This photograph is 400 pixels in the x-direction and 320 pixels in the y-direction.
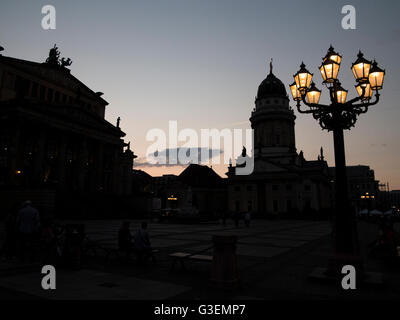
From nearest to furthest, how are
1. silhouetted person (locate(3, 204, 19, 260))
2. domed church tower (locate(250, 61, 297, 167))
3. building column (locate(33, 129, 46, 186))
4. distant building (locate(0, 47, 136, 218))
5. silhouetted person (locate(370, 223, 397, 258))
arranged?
1. silhouetted person (locate(370, 223, 397, 258))
2. silhouetted person (locate(3, 204, 19, 260))
3. distant building (locate(0, 47, 136, 218))
4. building column (locate(33, 129, 46, 186))
5. domed church tower (locate(250, 61, 297, 167))

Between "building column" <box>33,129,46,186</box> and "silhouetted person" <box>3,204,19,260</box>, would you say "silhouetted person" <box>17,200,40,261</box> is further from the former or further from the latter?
"building column" <box>33,129,46,186</box>

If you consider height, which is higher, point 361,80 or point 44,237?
point 361,80

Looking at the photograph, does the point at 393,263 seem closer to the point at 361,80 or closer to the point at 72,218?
the point at 361,80

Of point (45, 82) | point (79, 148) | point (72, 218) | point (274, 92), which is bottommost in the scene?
point (72, 218)

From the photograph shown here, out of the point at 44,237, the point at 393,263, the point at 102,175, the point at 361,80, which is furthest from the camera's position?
the point at 102,175

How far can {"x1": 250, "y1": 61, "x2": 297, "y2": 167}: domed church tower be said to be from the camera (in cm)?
8600

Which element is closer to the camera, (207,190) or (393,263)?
(393,263)

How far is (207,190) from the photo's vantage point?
90312 millimetres

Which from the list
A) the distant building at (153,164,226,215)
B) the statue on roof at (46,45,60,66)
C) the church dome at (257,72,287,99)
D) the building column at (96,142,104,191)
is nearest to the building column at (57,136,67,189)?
the building column at (96,142,104,191)

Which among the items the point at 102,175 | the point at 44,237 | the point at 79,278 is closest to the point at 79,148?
the point at 102,175

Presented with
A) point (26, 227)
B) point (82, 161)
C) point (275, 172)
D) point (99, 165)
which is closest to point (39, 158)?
point (82, 161)

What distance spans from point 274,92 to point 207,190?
38.2 meters

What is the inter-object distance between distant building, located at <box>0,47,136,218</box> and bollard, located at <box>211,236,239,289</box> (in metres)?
29.7

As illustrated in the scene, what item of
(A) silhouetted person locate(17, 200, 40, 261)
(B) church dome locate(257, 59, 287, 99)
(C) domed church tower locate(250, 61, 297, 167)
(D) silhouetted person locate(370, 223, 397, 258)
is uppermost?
(B) church dome locate(257, 59, 287, 99)
